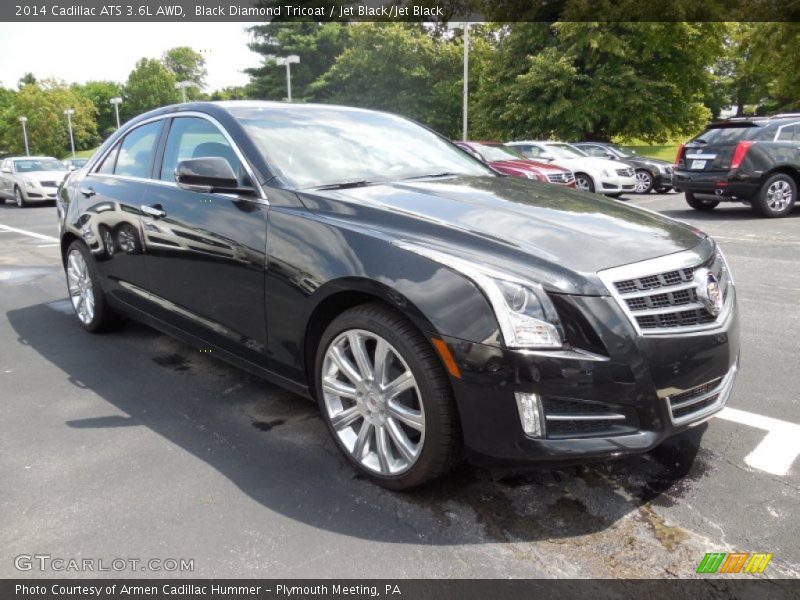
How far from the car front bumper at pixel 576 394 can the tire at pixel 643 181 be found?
652 inches

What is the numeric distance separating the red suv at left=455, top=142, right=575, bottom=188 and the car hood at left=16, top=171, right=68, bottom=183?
12068 millimetres

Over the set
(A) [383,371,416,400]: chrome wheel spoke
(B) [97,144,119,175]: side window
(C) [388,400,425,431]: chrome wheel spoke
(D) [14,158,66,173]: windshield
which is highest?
(D) [14,158,66,173]: windshield

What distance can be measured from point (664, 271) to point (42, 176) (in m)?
20.0

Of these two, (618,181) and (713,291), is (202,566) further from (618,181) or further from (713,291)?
(618,181)

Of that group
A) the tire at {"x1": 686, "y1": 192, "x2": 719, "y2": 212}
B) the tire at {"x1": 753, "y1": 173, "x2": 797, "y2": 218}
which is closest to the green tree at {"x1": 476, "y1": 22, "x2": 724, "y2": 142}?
the tire at {"x1": 686, "y1": 192, "x2": 719, "y2": 212}

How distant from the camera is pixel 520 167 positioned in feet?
42.4

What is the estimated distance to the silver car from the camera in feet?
60.0

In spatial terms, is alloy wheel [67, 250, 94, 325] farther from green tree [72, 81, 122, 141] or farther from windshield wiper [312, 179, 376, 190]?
green tree [72, 81, 122, 141]

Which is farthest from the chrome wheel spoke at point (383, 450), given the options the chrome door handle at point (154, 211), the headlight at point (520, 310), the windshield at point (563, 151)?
the windshield at point (563, 151)

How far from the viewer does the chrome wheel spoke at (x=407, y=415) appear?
8.36 feet
